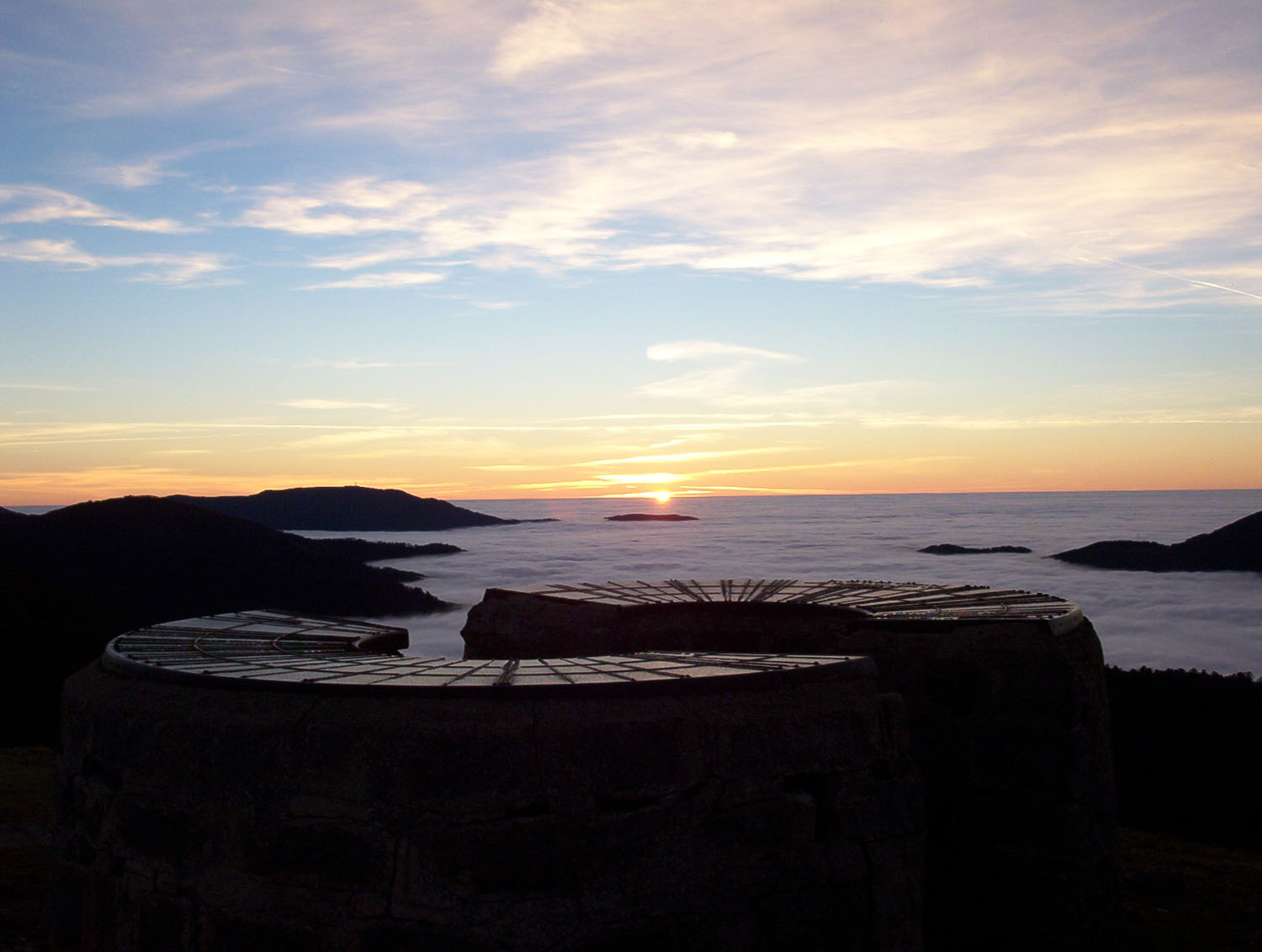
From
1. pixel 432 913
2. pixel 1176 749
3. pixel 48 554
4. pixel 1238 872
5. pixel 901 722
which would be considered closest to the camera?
pixel 432 913

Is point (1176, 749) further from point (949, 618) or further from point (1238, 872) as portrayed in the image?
point (949, 618)

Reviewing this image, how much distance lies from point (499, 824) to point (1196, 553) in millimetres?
31446

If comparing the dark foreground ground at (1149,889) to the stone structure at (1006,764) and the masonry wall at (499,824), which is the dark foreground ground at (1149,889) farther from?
the masonry wall at (499,824)

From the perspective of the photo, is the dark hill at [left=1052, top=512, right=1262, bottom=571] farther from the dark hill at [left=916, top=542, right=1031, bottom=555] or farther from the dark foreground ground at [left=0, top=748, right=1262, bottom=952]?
the dark foreground ground at [left=0, top=748, right=1262, bottom=952]

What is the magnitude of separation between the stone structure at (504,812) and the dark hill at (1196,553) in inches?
1126

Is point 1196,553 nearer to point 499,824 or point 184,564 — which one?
point 184,564

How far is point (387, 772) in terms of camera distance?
2951 millimetres

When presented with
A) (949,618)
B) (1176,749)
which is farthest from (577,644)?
(1176,749)

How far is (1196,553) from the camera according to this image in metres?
29.6

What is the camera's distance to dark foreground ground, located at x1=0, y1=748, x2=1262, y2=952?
17.3 feet

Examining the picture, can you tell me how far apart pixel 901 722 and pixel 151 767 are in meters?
2.47

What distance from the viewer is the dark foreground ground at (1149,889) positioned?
17.3 feet

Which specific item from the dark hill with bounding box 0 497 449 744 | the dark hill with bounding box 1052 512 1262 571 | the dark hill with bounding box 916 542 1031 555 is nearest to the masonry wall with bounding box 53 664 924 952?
the dark hill with bounding box 0 497 449 744

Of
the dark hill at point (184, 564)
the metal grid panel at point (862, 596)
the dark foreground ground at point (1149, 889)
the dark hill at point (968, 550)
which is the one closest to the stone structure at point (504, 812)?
the dark foreground ground at point (1149, 889)
